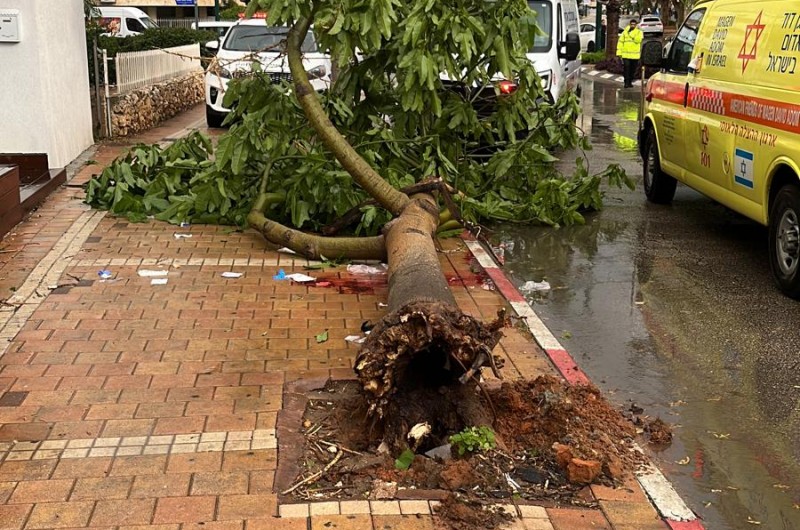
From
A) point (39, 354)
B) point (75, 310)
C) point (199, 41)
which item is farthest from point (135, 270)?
point (199, 41)

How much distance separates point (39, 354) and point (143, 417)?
1275mm

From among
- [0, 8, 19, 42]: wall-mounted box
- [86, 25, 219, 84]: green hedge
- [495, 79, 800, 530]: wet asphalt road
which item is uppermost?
[0, 8, 19, 42]: wall-mounted box

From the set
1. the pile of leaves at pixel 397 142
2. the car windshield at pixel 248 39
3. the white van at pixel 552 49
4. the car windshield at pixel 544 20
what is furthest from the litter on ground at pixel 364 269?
the car windshield at pixel 248 39

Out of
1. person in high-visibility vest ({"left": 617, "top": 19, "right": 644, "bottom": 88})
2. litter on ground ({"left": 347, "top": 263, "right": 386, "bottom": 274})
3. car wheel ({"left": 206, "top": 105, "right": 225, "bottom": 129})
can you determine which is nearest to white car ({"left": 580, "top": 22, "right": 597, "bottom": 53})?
person in high-visibility vest ({"left": 617, "top": 19, "right": 644, "bottom": 88})

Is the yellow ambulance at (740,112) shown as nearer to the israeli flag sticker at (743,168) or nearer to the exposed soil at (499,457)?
the israeli flag sticker at (743,168)

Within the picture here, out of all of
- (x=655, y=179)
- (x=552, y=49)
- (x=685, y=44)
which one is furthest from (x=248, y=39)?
(x=685, y=44)

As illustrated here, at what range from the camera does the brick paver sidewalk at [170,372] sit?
165 inches

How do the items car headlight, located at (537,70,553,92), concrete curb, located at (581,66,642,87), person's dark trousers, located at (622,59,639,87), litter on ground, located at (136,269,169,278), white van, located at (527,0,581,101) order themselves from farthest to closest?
concrete curb, located at (581,66,642,87), person's dark trousers, located at (622,59,639,87), white van, located at (527,0,581,101), car headlight, located at (537,70,553,92), litter on ground, located at (136,269,169,278)

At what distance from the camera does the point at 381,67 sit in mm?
9406

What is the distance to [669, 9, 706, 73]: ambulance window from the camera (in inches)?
394

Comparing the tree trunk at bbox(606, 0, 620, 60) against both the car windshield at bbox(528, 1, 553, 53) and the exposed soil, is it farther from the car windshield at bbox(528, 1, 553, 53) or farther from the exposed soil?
the exposed soil

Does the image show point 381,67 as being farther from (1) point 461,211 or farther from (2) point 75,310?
(2) point 75,310

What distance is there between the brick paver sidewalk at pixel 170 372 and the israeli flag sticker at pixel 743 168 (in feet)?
7.89

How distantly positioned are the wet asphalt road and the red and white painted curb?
9cm
